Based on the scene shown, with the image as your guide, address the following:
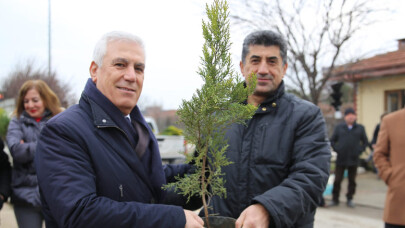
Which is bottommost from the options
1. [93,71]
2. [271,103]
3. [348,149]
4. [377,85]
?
[348,149]

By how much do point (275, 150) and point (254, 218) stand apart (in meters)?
0.54

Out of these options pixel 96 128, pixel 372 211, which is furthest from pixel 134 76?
pixel 372 211

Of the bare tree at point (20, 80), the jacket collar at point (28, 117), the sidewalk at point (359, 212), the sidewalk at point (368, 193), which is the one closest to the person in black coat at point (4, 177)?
the jacket collar at point (28, 117)

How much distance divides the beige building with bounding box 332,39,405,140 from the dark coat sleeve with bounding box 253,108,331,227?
9347 millimetres

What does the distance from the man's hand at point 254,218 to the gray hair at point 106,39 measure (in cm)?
100

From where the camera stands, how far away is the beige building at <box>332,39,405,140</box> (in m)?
11.4

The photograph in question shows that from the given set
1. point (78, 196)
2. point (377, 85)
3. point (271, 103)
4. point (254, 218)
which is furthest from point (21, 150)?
point (377, 85)

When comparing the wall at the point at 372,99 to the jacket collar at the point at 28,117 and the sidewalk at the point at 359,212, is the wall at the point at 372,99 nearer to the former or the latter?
the sidewalk at the point at 359,212

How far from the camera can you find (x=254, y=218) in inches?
59.6

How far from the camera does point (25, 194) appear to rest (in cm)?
337

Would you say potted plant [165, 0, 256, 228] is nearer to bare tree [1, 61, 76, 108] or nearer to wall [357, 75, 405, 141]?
wall [357, 75, 405, 141]

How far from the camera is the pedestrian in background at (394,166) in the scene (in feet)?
10.6

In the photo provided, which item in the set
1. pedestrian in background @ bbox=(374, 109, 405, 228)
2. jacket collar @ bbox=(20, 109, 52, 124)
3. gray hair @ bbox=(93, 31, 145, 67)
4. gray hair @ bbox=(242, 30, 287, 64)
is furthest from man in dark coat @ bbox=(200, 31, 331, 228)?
jacket collar @ bbox=(20, 109, 52, 124)

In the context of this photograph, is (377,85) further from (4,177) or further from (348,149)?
(4,177)
